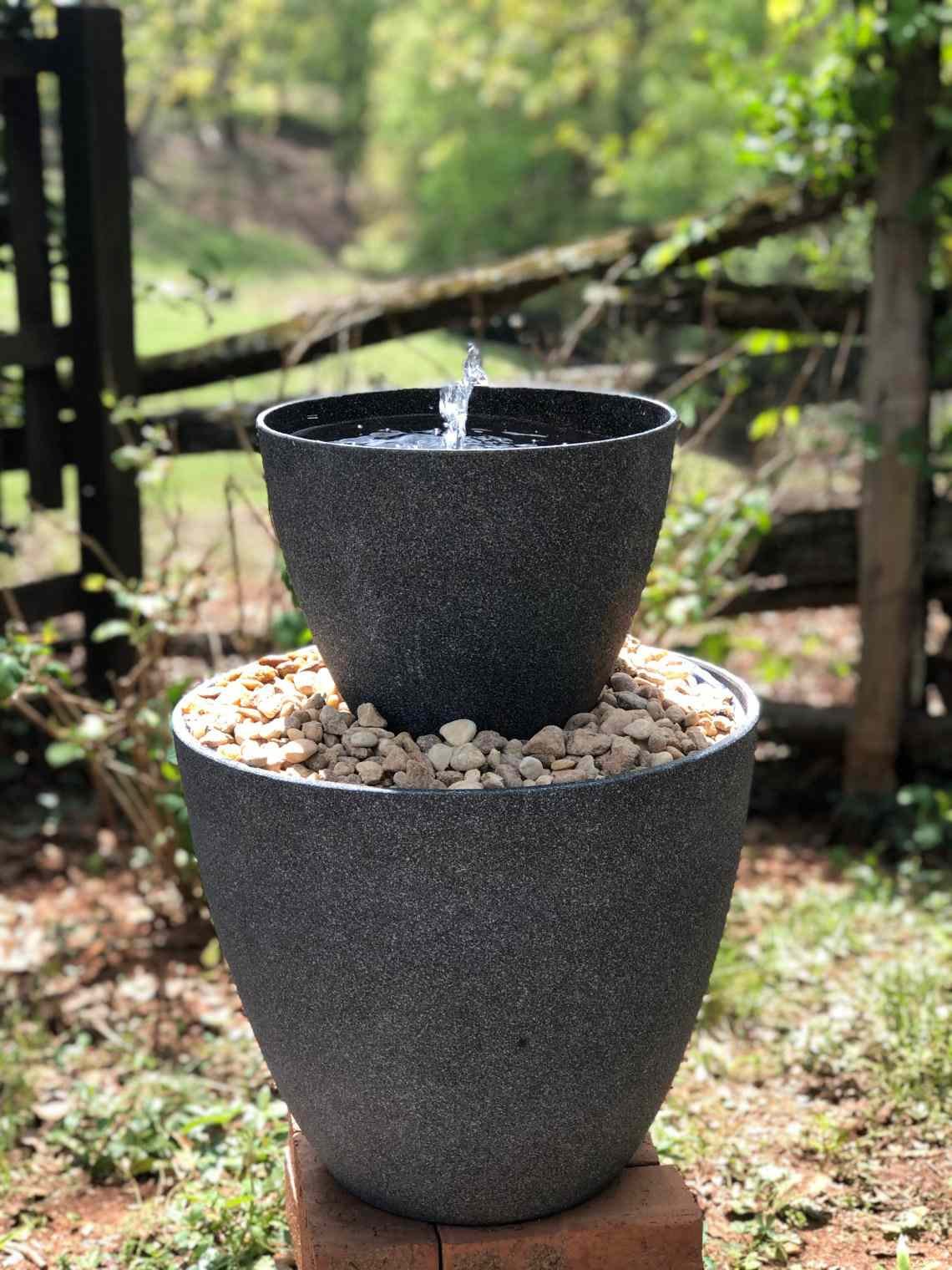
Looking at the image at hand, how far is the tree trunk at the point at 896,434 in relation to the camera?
4.11 meters

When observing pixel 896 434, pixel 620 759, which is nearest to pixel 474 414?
pixel 620 759

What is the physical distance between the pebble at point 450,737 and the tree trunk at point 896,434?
87.5 inches

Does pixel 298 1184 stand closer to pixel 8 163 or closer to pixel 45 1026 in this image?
pixel 45 1026

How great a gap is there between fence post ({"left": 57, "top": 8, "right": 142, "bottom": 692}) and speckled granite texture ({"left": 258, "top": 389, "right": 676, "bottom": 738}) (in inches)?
85.2

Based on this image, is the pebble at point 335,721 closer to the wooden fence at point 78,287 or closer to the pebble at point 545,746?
the pebble at point 545,746

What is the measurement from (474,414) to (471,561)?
490 millimetres

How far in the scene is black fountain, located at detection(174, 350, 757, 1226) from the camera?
1768 mm

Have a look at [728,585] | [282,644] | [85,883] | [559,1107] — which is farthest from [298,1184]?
[728,585]

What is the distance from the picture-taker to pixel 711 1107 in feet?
9.44

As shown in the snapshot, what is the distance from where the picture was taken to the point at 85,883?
12.9 feet

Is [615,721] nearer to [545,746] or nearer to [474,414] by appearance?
[545,746]

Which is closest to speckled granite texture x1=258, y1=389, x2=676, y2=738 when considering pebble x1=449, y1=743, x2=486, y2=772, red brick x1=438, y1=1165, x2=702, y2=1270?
pebble x1=449, y1=743, x2=486, y2=772

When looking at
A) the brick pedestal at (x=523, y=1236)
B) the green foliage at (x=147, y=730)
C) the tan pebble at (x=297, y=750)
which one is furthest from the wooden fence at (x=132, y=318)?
the brick pedestal at (x=523, y=1236)

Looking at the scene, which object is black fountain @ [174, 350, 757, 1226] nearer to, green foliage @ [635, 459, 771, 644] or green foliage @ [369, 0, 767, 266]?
green foliage @ [635, 459, 771, 644]
